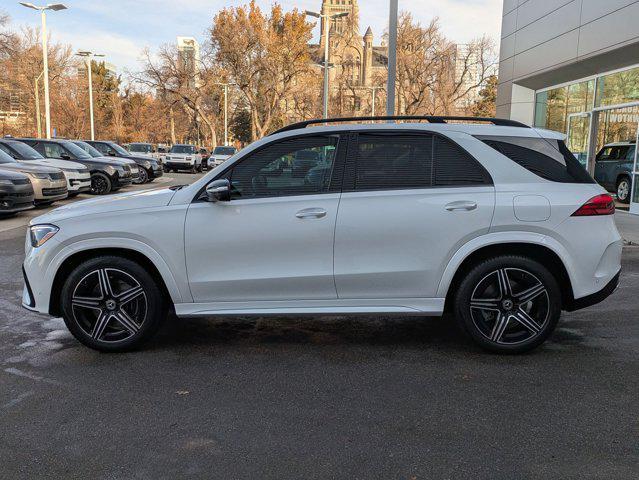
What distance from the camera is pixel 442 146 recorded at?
4.49m

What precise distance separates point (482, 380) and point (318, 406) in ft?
4.03

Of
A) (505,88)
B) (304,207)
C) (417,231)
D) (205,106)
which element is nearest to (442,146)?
(417,231)

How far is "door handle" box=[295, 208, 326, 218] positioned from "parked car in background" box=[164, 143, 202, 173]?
107 ft

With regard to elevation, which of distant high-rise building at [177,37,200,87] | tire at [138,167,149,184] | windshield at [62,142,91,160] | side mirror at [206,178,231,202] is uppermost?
distant high-rise building at [177,37,200,87]

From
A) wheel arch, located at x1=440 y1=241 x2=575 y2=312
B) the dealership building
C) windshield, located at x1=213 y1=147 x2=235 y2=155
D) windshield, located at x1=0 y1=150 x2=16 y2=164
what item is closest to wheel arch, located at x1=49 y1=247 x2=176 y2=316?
wheel arch, located at x1=440 y1=241 x2=575 y2=312

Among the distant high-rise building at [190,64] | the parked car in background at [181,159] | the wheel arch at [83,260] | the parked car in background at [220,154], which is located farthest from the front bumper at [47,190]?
the distant high-rise building at [190,64]

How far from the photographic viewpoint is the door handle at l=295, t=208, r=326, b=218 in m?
4.31

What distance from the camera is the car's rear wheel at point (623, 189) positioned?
1636 centimetres

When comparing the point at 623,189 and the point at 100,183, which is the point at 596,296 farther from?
the point at 100,183

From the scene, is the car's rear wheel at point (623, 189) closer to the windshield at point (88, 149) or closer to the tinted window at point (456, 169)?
the tinted window at point (456, 169)

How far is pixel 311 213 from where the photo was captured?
4.31 meters

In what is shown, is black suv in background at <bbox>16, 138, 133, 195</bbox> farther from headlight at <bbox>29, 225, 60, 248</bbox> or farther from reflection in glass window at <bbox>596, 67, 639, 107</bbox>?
reflection in glass window at <bbox>596, 67, 639, 107</bbox>

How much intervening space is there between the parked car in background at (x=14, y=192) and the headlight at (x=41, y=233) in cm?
858

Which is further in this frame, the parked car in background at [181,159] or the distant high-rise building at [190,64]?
the distant high-rise building at [190,64]
